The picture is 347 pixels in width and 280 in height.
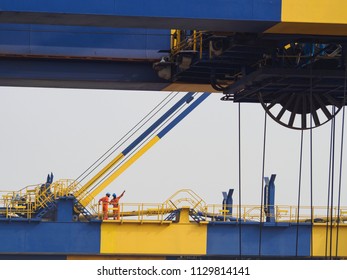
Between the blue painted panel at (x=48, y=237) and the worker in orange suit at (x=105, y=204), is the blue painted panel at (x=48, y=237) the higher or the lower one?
the lower one

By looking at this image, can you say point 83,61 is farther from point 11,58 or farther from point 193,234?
point 193,234

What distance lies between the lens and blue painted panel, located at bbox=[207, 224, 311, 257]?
47.8 metres

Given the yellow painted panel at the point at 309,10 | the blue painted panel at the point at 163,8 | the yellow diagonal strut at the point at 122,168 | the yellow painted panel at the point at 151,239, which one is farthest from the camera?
the yellow diagonal strut at the point at 122,168

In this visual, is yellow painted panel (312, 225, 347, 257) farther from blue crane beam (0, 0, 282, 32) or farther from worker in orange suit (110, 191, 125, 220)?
blue crane beam (0, 0, 282, 32)

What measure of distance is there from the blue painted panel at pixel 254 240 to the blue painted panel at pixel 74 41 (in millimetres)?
10007

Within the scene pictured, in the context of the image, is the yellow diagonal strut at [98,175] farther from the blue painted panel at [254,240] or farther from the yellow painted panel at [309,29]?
the yellow painted panel at [309,29]

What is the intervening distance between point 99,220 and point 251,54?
13148 mm

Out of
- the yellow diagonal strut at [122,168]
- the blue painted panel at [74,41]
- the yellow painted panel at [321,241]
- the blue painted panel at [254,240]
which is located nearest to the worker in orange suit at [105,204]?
the yellow diagonal strut at [122,168]

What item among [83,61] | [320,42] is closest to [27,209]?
[83,61]

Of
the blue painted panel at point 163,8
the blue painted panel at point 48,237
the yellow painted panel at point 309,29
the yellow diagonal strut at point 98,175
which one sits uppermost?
the blue painted panel at point 163,8

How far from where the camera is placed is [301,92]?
38.1 meters

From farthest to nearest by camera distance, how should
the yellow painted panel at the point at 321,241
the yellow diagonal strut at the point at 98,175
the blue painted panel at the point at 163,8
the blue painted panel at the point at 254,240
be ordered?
the yellow diagonal strut at the point at 98,175, the blue painted panel at the point at 254,240, the yellow painted panel at the point at 321,241, the blue painted panel at the point at 163,8

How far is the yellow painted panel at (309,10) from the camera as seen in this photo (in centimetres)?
3050

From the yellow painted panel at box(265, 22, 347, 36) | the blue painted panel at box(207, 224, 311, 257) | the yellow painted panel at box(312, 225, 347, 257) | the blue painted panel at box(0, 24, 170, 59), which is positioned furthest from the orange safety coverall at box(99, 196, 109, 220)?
the yellow painted panel at box(265, 22, 347, 36)
